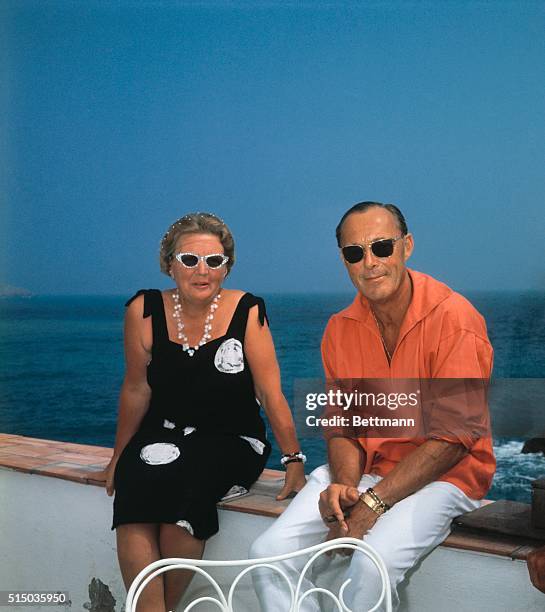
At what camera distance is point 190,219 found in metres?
2.52

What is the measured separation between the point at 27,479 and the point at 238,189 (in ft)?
3.82

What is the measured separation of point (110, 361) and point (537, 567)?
5.50 feet

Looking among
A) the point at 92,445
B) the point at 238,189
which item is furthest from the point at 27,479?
the point at 238,189

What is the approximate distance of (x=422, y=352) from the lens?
2.21 metres

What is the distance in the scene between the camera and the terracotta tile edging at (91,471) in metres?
2.04

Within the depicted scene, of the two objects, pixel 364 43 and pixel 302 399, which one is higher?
pixel 364 43

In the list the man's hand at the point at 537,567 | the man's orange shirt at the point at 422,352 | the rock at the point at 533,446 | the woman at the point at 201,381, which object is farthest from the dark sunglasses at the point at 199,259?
the man's hand at the point at 537,567

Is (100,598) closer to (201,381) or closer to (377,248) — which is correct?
(201,381)

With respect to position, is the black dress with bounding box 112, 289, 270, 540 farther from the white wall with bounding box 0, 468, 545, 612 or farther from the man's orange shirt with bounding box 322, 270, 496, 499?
the man's orange shirt with bounding box 322, 270, 496, 499

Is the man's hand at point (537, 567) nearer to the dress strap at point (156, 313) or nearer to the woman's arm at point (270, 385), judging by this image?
the woman's arm at point (270, 385)

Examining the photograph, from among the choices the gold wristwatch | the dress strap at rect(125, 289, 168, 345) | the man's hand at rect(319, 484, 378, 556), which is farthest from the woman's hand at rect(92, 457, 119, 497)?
the gold wristwatch

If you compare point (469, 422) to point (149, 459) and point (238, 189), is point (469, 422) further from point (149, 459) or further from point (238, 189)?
point (238, 189)

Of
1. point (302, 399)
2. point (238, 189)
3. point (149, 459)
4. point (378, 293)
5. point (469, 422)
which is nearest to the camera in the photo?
point (469, 422)

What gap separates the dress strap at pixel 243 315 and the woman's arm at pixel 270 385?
1 cm
